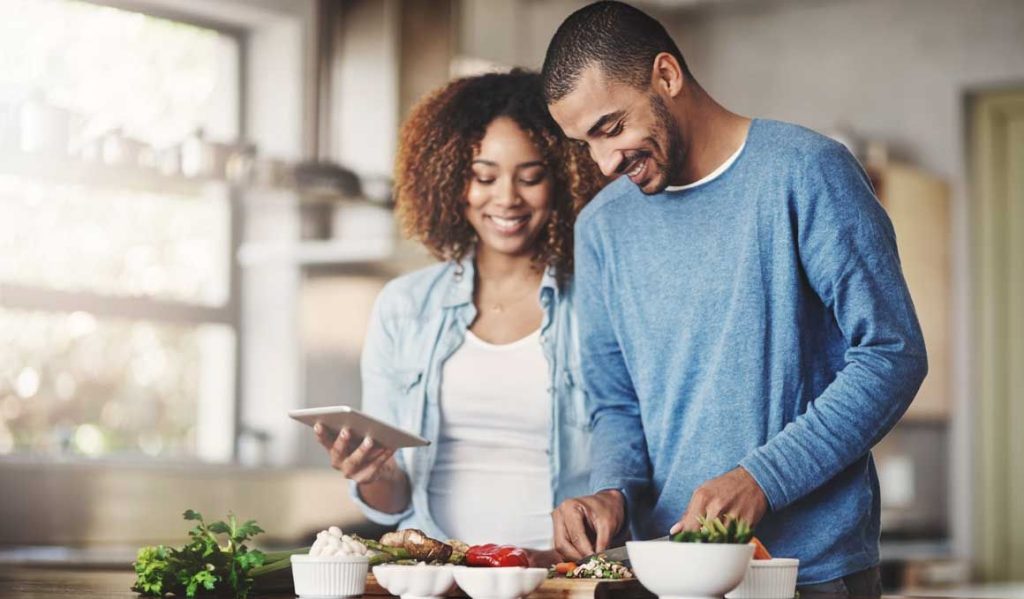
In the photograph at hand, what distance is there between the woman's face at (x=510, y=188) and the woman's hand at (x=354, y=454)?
45cm

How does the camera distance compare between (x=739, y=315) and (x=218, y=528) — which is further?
(x=739, y=315)

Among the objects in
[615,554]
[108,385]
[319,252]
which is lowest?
[615,554]

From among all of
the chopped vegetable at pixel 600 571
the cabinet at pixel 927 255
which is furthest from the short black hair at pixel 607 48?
the cabinet at pixel 927 255

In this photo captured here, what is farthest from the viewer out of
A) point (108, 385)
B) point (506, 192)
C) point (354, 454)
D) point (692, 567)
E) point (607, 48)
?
point (108, 385)

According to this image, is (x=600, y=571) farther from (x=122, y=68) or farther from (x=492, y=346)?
(x=122, y=68)

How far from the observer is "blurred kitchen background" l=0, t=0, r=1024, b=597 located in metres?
4.70

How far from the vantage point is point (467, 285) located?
8.87ft

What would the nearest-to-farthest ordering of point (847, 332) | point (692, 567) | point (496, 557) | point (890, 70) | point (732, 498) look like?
point (692, 567) < point (496, 557) < point (732, 498) < point (847, 332) < point (890, 70)

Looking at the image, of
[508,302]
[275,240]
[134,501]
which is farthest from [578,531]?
[275,240]

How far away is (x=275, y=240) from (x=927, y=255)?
2806 mm

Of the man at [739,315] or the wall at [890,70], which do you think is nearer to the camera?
the man at [739,315]

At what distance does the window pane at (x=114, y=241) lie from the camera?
4.83 meters

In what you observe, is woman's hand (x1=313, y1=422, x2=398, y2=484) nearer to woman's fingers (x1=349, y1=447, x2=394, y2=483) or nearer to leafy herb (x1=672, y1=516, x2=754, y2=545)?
woman's fingers (x1=349, y1=447, x2=394, y2=483)

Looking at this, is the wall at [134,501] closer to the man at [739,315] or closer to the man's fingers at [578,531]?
the man at [739,315]
